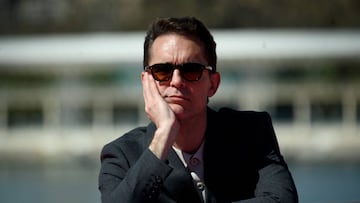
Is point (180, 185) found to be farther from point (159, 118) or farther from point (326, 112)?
point (326, 112)

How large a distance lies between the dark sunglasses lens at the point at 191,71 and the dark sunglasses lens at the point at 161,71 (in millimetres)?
17

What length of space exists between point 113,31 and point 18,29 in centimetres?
229

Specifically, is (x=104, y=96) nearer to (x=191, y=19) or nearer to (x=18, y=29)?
(x=18, y=29)

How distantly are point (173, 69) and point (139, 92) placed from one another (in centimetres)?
1616

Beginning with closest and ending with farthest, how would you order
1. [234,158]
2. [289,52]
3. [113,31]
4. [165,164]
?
[165,164], [234,158], [289,52], [113,31]

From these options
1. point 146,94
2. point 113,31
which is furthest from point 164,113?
point 113,31

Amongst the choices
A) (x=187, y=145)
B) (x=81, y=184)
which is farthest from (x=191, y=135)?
(x=81, y=184)

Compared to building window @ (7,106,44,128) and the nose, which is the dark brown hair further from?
building window @ (7,106,44,128)

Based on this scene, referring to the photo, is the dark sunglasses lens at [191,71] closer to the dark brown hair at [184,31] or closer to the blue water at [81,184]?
the dark brown hair at [184,31]

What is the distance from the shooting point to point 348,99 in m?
17.4

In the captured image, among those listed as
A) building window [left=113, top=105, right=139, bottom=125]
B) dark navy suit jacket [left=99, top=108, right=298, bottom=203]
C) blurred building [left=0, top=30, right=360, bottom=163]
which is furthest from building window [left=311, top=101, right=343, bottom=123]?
dark navy suit jacket [left=99, top=108, right=298, bottom=203]

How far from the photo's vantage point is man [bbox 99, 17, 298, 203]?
1067 millimetres

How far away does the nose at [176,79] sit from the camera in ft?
3.57

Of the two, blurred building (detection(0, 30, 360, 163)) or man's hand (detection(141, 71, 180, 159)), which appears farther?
blurred building (detection(0, 30, 360, 163))
